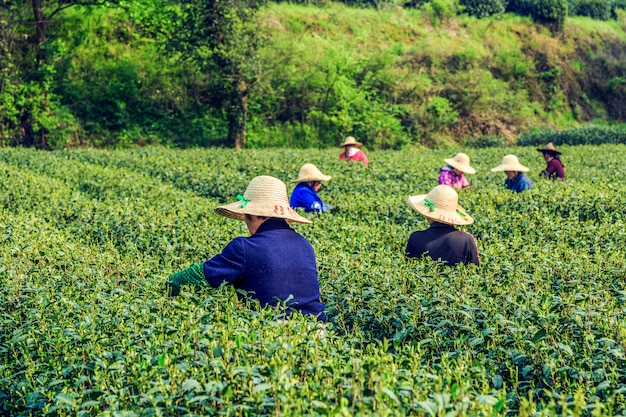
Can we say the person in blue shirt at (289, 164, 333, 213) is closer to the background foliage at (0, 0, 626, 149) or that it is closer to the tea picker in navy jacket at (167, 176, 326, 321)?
the tea picker in navy jacket at (167, 176, 326, 321)

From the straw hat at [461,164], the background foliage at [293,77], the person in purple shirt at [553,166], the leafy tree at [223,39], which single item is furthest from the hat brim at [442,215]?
the background foliage at [293,77]

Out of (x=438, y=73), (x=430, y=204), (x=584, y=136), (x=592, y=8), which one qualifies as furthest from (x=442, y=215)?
(x=592, y=8)

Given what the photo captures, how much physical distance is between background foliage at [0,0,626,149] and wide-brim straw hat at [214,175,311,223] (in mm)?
23313

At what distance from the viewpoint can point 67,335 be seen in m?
4.31

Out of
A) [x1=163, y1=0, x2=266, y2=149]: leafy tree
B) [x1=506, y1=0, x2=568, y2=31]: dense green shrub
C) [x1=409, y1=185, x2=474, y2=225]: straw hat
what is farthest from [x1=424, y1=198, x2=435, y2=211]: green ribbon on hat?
[x1=506, y1=0, x2=568, y2=31]: dense green shrub

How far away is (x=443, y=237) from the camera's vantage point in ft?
22.1

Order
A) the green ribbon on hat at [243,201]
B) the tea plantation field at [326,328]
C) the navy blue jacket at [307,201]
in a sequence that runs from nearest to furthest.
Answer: the tea plantation field at [326,328], the green ribbon on hat at [243,201], the navy blue jacket at [307,201]

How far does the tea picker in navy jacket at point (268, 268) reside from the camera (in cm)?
495

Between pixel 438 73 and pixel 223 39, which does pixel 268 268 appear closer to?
pixel 223 39

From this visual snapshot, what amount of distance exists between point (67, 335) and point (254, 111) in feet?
99.0

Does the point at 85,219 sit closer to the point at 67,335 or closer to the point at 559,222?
the point at 67,335

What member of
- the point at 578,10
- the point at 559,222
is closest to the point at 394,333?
the point at 559,222

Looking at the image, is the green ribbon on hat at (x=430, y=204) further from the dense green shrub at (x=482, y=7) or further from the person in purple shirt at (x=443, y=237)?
the dense green shrub at (x=482, y=7)

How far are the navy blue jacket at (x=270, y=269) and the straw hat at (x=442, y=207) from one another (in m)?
2.25
